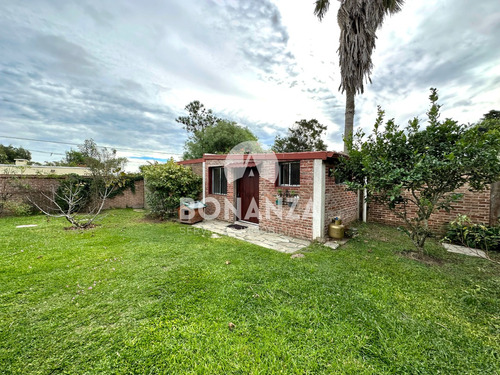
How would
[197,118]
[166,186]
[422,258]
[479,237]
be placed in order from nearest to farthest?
[422,258]
[479,237]
[166,186]
[197,118]

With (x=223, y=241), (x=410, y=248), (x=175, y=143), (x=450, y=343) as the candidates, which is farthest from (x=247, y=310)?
(x=175, y=143)

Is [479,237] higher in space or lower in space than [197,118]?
lower

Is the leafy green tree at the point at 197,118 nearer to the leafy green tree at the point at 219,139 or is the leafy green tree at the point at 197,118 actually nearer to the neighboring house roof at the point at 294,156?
the leafy green tree at the point at 219,139

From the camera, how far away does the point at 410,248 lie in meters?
5.09

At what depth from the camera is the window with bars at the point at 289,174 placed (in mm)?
6121

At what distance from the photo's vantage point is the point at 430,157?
3729mm

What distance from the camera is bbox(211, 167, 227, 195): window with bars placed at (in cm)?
854

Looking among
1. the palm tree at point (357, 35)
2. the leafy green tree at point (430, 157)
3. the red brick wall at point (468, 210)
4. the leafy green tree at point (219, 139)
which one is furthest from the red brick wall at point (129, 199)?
the red brick wall at point (468, 210)

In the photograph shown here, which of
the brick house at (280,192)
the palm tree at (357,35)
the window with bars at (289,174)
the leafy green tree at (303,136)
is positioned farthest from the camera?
the leafy green tree at (303,136)

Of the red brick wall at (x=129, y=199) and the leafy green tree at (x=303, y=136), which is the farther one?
the leafy green tree at (x=303, y=136)

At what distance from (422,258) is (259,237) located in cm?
401

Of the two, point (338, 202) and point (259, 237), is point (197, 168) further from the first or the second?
point (338, 202)

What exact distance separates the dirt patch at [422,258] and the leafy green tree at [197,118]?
28.2 metres

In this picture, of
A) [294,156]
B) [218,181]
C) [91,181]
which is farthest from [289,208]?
[91,181]
